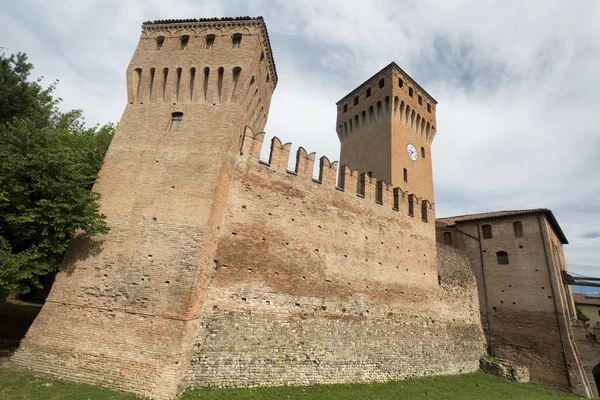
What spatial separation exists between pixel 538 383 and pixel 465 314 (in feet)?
17.0

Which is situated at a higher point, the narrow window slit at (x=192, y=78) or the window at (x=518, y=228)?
the narrow window slit at (x=192, y=78)

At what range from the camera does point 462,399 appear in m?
11.0

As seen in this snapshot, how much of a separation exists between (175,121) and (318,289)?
8.38 metres

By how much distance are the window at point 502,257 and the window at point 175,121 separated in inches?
834

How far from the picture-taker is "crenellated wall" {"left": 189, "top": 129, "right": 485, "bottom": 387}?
9.25 metres

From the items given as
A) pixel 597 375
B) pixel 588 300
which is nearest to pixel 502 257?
pixel 597 375

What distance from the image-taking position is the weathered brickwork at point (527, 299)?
1634cm

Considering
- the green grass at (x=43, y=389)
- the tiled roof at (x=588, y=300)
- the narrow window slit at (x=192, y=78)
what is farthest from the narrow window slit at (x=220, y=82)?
the tiled roof at (x=588, y=300)

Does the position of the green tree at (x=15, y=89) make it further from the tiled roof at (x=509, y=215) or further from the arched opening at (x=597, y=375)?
the arched opening at (x=597, y=375)

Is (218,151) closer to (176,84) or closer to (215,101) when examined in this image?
(215,101)

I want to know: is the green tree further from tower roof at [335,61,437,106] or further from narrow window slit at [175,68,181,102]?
tower roof at [335,61,437,106]

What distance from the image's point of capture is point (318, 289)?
36.9 ft

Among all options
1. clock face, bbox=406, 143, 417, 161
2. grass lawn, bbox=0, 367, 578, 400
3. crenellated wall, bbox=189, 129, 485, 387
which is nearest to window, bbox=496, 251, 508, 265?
crenellated wall, bbox=189, 129, 485, 387

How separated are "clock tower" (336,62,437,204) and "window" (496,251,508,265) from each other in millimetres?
5594
